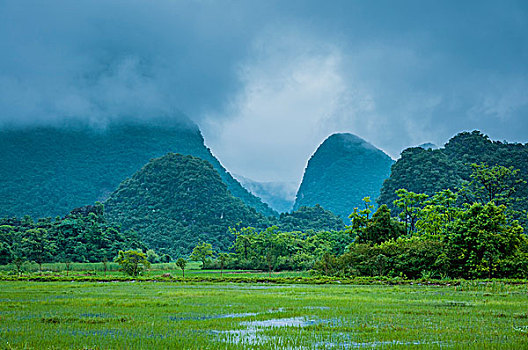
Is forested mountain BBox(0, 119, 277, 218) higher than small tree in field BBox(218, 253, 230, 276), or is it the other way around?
forested mountain BBox(0, 119, 277, 218)

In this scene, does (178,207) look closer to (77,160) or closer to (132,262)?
(132,262)

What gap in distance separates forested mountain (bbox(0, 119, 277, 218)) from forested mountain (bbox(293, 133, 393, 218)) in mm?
39917

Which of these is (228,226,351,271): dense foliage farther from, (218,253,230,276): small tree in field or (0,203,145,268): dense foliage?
(0,203,145,268): dense foliage

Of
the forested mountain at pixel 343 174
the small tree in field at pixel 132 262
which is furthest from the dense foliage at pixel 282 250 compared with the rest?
the forested mountain at pixel 343 174

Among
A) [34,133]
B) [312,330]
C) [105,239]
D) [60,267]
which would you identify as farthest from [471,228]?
[34,133]

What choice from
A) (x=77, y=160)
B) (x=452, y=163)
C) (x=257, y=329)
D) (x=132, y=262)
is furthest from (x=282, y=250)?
(x=77, y=160)

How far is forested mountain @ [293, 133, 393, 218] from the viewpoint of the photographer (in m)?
164

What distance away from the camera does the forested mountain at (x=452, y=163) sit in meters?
69.2

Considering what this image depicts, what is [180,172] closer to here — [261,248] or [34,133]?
[261,248]

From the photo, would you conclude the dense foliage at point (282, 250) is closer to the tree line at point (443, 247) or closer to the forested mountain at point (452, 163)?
the tree line at point (443, 247)

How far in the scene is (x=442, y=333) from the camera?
335 inches

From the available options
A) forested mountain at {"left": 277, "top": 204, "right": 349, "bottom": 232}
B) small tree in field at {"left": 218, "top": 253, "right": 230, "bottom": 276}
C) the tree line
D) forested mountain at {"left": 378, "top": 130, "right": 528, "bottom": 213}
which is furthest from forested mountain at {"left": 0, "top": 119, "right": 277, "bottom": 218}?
the tree line

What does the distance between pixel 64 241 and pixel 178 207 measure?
109 feet

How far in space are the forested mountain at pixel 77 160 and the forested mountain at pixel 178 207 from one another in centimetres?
2388
